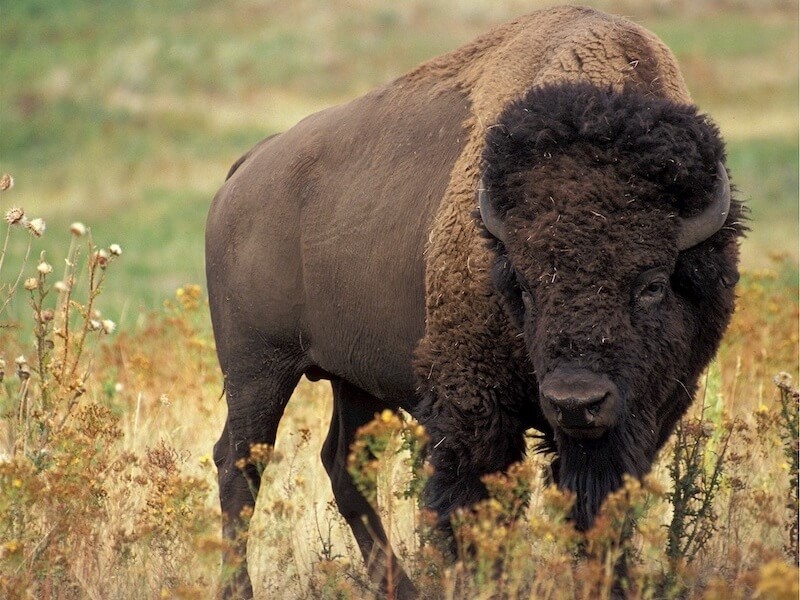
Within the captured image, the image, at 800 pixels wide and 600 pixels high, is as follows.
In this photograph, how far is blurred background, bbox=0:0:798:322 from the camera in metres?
28.1

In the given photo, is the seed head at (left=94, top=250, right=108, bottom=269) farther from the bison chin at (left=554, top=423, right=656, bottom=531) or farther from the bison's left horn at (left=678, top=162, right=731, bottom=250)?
the bison's left horn at (left=678, top=162, right=731, bottom=250)

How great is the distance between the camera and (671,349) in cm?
461

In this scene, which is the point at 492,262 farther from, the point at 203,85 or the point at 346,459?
the point at 203,85

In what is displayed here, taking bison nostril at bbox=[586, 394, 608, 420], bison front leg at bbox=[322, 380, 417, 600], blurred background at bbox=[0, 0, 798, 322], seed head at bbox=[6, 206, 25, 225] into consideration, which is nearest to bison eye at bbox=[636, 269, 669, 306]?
bison nostril at bbox=[586, 394, 608, 420]

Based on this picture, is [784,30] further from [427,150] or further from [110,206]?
[427,150]

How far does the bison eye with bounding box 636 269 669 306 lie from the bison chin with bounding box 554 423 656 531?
447 millimetres

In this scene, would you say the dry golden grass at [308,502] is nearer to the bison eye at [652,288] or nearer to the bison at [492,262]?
the bison at [492,262]

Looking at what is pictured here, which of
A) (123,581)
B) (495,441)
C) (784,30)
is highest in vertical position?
(495,441)

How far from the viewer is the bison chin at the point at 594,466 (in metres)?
4.53

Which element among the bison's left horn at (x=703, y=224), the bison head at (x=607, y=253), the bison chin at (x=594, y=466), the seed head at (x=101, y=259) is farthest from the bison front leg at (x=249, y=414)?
the bison's left horn at (x=703, y=224)

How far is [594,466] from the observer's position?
15.0 ft

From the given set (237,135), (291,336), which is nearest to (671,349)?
(291,336)

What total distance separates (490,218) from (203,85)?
119 feet

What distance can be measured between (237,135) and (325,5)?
517 inches
